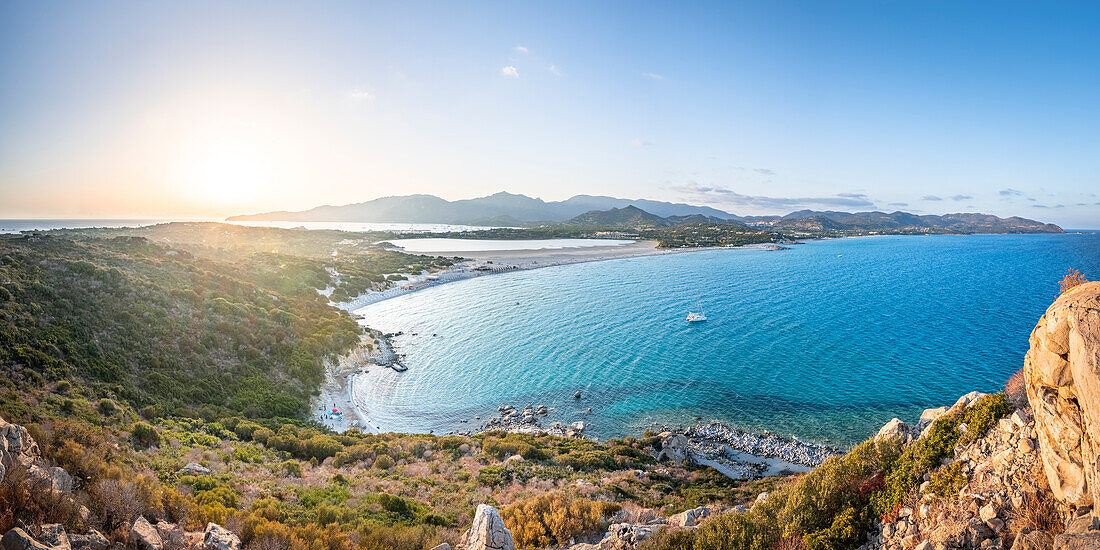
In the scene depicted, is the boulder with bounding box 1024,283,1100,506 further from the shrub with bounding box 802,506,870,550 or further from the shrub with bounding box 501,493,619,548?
the shrub with bounding box 501,493,619,548

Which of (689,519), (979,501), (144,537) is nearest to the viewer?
(979,501)

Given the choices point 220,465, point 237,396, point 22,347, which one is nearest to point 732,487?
point 220,465

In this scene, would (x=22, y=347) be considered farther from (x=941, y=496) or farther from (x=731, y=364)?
(x=731, y=364)

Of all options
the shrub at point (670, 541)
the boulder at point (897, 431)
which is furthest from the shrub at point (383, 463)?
the boulder at point (897, 431)

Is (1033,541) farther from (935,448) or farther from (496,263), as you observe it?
(496,263)

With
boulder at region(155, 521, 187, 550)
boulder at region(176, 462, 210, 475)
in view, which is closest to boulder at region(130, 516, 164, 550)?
boulder at region(155, 521, 187, 550)

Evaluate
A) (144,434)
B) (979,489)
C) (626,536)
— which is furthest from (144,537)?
(979,489)
